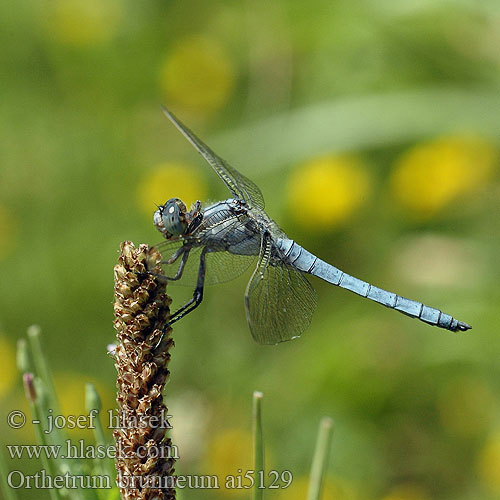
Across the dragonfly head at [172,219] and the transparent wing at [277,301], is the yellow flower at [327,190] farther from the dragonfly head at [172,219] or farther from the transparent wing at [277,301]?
the dragonfly head at [172,219]

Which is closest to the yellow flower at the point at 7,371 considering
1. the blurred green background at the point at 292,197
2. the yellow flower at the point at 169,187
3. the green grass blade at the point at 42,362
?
the blurred green background at the point at 292,197

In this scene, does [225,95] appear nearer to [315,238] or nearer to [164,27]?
[164,27]

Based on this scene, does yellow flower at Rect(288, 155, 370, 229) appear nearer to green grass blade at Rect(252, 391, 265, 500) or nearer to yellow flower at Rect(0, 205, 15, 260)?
yellow flower at Rect(0, 205, 15, 260)

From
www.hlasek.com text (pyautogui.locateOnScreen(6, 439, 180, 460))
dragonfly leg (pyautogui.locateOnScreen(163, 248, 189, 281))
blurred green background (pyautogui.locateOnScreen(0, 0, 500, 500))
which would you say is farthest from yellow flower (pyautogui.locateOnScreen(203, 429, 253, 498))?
www.hlasek.com text (pyautogui.locateOnScreen(6, 439, 180, 460))

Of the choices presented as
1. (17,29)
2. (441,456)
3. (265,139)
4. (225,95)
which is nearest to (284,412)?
(441,456)

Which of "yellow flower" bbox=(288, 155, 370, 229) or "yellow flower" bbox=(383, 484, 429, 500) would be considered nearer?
"yellow flower" bbox=(383, 484, 429, 500)
